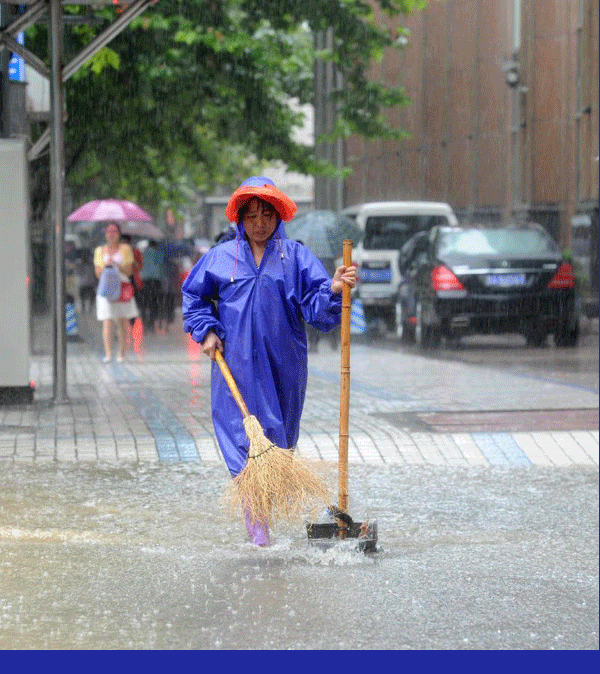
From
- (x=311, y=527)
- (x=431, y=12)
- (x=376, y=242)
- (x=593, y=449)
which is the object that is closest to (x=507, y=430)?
(x=593, y=449)

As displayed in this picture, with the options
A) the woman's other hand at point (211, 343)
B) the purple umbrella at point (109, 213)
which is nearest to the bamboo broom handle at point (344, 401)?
the woman's other hand at point (211, 343)

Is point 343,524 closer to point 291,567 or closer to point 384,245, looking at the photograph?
point 291,567

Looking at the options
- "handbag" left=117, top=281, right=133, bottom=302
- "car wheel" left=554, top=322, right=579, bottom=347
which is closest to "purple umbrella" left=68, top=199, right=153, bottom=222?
"handbag" left=117, top=281, right=133, bottom=302

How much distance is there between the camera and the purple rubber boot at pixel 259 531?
667 centimetres

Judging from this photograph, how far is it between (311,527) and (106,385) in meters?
7.44

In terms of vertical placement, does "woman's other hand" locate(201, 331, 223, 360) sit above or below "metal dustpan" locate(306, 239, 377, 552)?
above

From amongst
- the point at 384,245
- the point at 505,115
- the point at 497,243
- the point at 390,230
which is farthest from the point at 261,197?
the point at 505,115

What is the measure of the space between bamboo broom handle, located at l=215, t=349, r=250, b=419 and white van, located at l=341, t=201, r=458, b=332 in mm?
17810

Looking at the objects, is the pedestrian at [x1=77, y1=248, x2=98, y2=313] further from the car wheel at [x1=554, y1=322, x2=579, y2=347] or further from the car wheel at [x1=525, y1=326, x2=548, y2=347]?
the car wheel at [x1=554, y1=322, x2=579, y2=347]

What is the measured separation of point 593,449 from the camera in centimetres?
955

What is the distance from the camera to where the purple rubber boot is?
21.9ft

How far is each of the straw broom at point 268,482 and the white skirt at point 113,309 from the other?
1116cm

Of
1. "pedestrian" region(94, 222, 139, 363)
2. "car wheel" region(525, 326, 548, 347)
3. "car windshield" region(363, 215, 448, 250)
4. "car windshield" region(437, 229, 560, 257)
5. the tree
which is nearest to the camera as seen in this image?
"pedestrian" region(94, 222, 139, 363)

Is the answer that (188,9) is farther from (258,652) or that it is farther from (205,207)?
(205,207)
